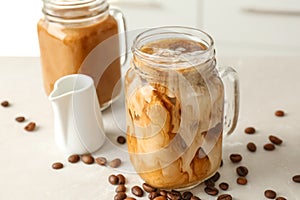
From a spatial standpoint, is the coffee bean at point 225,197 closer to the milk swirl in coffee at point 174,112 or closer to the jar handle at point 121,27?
the milk swirl in coffee at point 174,112

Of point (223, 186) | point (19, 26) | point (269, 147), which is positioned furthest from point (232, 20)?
point (223, 186)

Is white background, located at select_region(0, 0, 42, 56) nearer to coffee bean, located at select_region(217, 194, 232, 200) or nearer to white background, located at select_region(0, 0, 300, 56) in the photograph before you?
white background, located at select_region(0, 0, 300, 56)

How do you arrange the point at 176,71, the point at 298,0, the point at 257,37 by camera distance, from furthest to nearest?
the point at 257,37
the point at 298,0
the point at 176,71

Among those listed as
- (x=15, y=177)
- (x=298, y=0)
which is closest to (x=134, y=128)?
(x=15, y=177)

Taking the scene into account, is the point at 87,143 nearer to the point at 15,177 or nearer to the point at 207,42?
the point at 15,177

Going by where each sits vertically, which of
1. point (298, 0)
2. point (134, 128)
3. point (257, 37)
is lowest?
point (257, 37)
